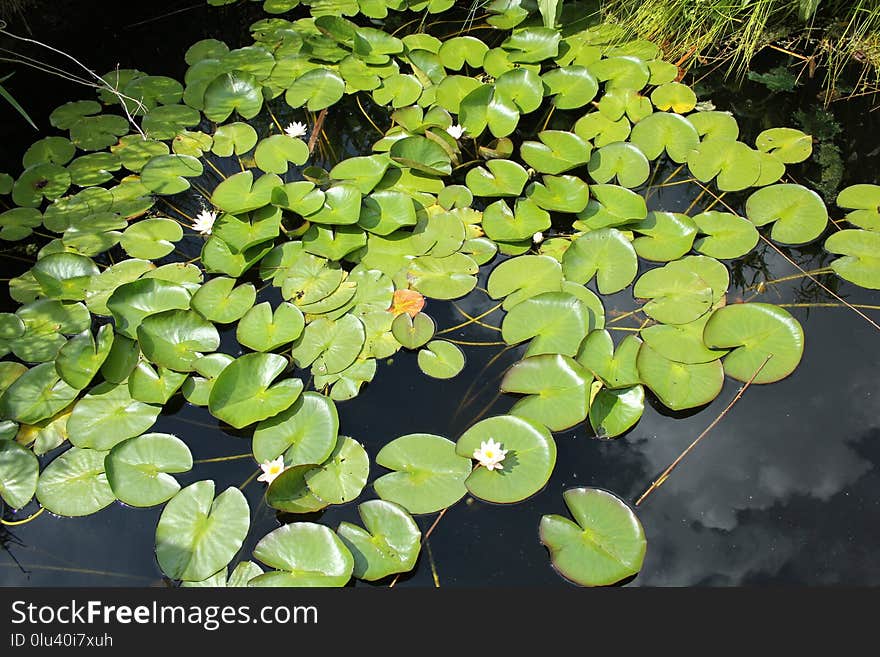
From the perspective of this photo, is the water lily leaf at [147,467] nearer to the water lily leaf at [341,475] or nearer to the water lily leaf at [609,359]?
the water lily leaf at [341,475]

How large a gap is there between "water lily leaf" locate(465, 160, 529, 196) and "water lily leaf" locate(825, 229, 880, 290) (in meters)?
1.16

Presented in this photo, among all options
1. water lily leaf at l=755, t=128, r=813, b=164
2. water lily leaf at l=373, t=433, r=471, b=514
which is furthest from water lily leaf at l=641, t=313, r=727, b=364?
water lily leaf at l=755, t=128, r=813, b=164

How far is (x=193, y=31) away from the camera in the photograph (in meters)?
3.60

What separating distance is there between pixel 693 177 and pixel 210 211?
6.55ft

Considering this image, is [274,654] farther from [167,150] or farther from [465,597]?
[167,150]

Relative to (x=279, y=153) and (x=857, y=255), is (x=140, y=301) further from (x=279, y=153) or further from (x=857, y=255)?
(x=857, y=255)

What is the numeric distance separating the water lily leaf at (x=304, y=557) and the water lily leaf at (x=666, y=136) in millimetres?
2027

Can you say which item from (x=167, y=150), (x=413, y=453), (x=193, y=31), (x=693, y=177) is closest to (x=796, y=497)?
(x=413, y=453)

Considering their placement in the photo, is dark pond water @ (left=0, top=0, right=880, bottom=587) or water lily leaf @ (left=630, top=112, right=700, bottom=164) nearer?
dark pond water @ (left=0, top=0, right=880, bottom=587)

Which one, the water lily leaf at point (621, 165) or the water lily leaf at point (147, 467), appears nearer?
the water lily leaf at point (147, 467)

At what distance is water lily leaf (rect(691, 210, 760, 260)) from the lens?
92.2 inches

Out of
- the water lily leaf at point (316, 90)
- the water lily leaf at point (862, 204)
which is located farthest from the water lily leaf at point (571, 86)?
the water lily leaf at point (862, 204)

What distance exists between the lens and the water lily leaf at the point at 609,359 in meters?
1.99

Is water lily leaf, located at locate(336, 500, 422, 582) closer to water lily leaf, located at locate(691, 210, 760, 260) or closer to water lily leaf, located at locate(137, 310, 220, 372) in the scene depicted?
water lily leaf, located at locate(137, 310, 220, 372)
